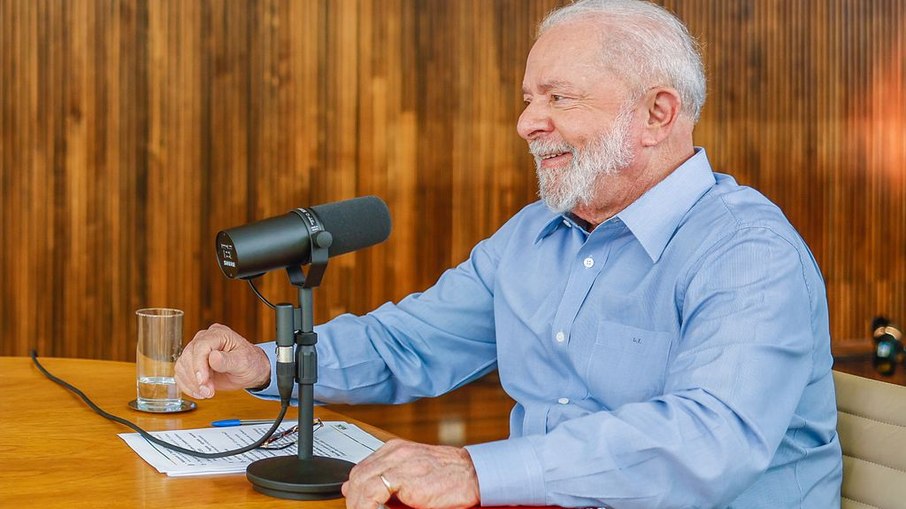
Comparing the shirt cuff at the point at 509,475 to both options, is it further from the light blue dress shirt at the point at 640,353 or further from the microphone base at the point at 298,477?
the microphone base at the point at 298,477

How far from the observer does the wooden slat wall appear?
11.6ft

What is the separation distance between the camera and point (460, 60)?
3977 mm

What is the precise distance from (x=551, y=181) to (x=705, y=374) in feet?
1.83

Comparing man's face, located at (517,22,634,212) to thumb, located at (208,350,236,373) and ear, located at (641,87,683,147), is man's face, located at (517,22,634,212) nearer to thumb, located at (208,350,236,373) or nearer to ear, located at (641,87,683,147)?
ear, located at (641,87,683,147)

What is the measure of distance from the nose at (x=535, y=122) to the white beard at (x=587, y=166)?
0.02m

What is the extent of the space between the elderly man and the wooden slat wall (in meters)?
1.92

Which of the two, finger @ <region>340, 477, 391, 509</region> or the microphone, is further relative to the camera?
the microphone

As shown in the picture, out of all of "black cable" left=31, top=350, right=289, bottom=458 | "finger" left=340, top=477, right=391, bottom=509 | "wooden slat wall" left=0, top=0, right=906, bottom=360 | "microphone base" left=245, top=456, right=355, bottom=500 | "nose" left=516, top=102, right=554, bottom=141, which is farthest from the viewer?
"wooden slat wall" left=0, top=0, right=906, bottom=360

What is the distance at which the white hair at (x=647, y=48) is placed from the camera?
5.66 feet

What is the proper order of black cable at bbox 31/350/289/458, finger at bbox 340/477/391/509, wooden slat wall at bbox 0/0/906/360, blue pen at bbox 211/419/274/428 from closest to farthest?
finger at bbox 340/477/391/509 < black cable at bbox 31/350/289/458 < blue pen at bbox 211/419/274/428 < wooden slat wall at bbox 0/0/906/360

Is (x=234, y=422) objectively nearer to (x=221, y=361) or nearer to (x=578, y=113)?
(x=221, y=361)

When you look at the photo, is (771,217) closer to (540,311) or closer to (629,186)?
(629,186)

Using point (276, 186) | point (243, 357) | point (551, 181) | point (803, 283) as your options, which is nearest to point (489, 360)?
point (551, 181)

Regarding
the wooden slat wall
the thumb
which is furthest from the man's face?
the wooden slat wall
